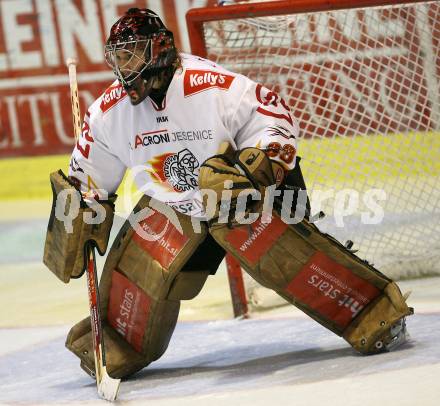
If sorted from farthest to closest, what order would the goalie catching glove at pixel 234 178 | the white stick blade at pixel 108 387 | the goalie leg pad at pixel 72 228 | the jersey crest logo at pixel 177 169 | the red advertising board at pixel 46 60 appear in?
the red advertising board at pixel 46 60
the goalie leg pad at pixel 72 228
the jersey crest logo at pixel 177 169
the white stick blade at pixel 108 387
the goalie catching glove at pixel 234 178

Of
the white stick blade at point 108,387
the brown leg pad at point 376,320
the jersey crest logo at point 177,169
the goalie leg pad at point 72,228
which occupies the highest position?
the jersey crest logo at point 177,169

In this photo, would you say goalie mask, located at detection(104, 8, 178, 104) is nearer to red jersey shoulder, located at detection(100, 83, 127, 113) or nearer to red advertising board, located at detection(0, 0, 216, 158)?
red jersey shoulder, located at detection(100, 83, 127, 113)

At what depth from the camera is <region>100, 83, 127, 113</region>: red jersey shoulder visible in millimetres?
2982

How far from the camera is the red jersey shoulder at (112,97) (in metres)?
2.98

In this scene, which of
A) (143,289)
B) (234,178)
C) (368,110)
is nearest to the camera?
(234,178)

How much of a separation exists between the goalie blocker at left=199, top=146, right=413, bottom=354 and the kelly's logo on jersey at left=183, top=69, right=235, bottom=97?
1.16 feet

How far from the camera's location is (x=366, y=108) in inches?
168

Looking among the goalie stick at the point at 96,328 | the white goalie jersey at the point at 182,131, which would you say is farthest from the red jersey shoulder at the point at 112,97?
the goalie stick at the point at 96,328

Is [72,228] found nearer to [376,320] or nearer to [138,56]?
[138,56]

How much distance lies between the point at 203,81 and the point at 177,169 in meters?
0.24

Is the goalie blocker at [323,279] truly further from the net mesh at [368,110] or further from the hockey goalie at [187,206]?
the net mesh at [368,110]

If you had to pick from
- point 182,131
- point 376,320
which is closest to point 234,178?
point 182,131

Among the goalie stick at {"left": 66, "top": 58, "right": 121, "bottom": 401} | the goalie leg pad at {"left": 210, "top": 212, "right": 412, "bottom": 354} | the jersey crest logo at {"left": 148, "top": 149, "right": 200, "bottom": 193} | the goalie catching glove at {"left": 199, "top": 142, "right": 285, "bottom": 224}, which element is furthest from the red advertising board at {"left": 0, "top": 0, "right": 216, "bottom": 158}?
the goalie catching glove at {"left": 199, "top": 142, "right": 285, "bottom": 224}

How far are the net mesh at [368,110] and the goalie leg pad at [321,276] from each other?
3.92 feet
